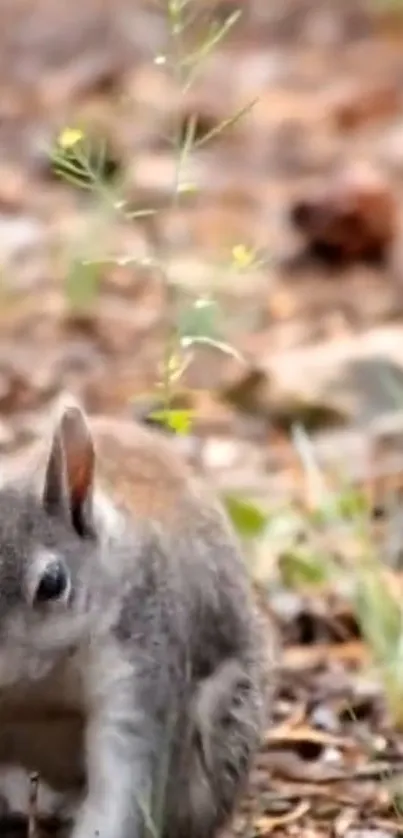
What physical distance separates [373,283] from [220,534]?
3.18 meters

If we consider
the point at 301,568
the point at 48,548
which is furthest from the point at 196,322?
the point at 301,568

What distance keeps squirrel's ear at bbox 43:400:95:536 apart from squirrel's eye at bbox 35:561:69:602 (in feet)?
0.32

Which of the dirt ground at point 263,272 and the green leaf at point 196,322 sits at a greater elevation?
the green leaf at point 196,322

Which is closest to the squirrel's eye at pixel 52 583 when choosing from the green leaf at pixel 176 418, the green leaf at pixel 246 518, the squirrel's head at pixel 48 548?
the squirrel's head at pixel 48 548

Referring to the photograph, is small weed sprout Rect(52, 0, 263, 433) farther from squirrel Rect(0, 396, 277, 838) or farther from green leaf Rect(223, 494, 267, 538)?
green leaf Rect(223, 494, 267, 538)

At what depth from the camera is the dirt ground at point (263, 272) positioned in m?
3.79

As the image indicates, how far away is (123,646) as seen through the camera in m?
3.09

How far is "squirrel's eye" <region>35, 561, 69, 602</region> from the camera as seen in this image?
9.70 feet

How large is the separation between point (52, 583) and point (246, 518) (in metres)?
1.39

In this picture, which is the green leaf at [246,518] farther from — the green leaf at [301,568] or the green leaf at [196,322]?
the green leaf at [196,322]

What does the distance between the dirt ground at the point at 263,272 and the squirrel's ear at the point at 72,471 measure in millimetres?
275

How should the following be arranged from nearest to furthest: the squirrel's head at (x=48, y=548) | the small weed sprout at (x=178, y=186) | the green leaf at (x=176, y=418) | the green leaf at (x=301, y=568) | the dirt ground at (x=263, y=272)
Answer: the squirrel's head at (x=48, y=548) < the small weed sprout at (x=178, y=186) < the green leaf at (x=176, y=418) < the dirt ground at (x=263, y=272) < the green leaf at (x=301, y=568)

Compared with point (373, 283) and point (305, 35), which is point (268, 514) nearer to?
point (373, 283)

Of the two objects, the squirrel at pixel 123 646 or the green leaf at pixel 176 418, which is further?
the green leaf at pixel 176 418
